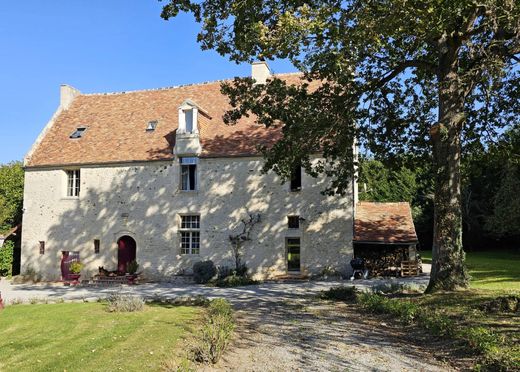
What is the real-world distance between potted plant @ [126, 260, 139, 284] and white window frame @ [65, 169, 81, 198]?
532 cm

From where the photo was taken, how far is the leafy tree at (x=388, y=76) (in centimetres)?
941

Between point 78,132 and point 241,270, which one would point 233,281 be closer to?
point 241,270

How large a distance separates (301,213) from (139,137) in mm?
9724

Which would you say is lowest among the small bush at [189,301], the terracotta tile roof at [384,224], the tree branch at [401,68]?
the small bush at [189,301]

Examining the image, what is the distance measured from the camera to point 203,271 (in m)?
20.6

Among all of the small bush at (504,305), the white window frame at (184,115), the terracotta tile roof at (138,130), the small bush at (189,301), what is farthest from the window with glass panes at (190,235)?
the small bush at (504,305)

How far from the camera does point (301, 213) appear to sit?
20.7m

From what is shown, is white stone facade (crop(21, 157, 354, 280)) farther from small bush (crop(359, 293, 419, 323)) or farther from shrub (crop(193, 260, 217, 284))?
small bush (crop(359, 293, 419, 323))

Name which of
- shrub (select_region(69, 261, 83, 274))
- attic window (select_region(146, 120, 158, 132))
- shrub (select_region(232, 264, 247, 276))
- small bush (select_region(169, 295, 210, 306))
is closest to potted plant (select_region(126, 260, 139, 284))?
shrub (select_region(69, 261, 83, 274))

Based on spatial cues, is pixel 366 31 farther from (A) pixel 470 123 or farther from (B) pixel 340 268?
(B) pixel 340 268

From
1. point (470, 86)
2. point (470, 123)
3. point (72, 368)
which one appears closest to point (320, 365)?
point (72, 368)

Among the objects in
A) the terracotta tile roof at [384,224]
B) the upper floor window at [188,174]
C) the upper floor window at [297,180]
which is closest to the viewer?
the terracotta tile roof at [384,224]

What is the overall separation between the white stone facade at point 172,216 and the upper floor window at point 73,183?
302 millimetres

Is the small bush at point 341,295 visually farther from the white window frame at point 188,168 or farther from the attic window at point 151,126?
the attic window at point 151,126
